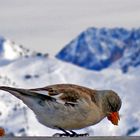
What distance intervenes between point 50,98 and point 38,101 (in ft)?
0.52

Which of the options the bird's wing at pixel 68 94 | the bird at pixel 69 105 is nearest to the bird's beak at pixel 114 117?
the bird at pixel 69 105

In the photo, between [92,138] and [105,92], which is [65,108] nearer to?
[105,92]

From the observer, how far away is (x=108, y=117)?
25.4 ft

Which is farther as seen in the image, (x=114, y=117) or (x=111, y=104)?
(x=111, y=104)

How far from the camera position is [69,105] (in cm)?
804

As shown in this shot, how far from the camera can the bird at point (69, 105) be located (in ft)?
25.1

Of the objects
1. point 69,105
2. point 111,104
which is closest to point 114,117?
point 111,104

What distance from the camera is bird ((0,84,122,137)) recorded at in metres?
7.66

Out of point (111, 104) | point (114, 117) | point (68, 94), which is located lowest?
point (114, 117)

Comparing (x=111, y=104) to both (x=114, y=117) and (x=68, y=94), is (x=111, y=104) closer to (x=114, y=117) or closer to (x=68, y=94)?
(x=114, y=117)

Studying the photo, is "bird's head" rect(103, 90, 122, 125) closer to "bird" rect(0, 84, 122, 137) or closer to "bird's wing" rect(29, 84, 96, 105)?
"bird" rect(0, 84, 122, 137)

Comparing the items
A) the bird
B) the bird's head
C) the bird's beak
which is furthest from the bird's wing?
the bird's beak

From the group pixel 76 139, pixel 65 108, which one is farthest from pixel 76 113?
Result: pixel 76 139

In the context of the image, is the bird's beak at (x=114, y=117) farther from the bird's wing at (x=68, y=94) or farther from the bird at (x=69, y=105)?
the bird's wing at (x=68, y=94)
